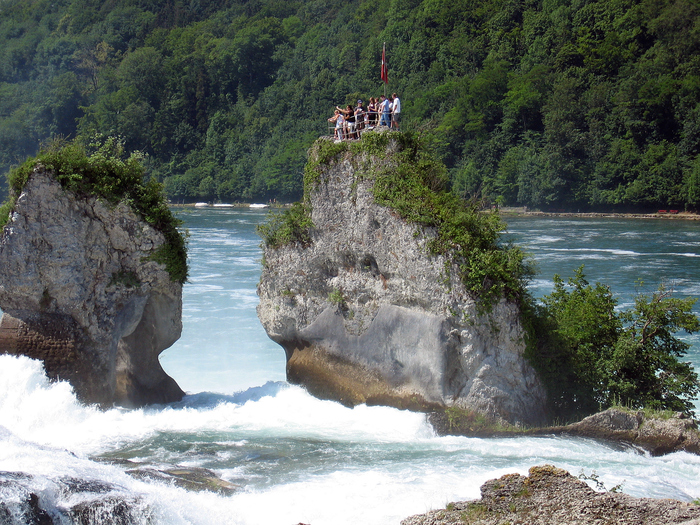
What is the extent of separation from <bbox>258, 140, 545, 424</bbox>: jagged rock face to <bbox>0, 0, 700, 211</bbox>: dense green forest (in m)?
69.8

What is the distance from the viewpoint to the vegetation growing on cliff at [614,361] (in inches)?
628

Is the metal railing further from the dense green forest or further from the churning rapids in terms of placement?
the dense green forest

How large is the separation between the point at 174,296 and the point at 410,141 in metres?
6.68

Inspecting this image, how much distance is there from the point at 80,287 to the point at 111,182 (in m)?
2.42

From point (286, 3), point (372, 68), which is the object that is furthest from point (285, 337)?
point (286, 3)

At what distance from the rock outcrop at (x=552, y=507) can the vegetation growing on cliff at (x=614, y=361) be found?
6690mm

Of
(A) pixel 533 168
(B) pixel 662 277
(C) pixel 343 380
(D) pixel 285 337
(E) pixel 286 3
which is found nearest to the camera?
(C) pixel 343 380

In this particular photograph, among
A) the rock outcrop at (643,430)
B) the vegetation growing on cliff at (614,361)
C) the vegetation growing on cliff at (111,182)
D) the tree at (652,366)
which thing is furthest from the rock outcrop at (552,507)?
the vegetation growing on cliff at (111,182)

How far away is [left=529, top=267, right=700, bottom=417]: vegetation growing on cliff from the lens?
16.0 metres

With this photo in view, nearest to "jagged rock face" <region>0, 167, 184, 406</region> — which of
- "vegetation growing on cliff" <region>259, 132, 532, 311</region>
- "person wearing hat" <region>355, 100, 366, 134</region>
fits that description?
"vegetation growing on cliff" <region>259, 132, 532, 311</region>

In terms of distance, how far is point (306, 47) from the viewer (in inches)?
5871

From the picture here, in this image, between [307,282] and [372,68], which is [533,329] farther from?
[372,68]

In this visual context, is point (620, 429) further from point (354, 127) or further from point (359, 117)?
point (359, 117)

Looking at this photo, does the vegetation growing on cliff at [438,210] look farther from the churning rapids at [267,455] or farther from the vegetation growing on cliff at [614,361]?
the churning rapids at [267,455]
